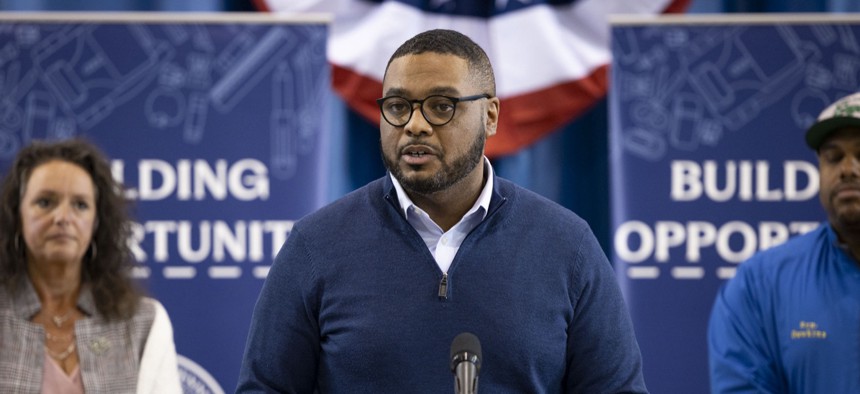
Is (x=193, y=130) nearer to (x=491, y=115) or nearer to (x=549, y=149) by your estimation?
(x=549, y=149)

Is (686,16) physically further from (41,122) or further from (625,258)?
(41,122)

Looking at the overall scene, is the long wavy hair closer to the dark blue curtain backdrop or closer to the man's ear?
the dark blue curtain backdrop

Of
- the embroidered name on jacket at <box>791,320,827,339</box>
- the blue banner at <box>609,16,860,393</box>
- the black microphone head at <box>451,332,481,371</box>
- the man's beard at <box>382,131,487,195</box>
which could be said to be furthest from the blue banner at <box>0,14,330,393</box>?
the black microphone head at <box>451,332,481,371</box>

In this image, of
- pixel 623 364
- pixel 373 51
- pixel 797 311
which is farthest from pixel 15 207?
pixel 797 311

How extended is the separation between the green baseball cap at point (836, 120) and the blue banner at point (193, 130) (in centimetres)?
175

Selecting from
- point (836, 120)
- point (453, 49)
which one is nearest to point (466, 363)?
point (453, 49)

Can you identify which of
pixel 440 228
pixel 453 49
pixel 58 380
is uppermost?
pixel 453 49

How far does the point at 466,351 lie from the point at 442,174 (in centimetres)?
42

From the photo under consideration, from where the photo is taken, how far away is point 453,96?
192cm

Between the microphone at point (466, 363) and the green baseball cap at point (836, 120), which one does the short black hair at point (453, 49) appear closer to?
the microphone at point (466, 363)

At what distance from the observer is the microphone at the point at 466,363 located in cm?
157

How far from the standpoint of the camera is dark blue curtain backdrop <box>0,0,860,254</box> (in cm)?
441

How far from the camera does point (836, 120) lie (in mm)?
2746

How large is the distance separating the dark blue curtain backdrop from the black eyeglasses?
2491mm
